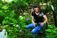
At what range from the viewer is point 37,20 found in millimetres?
5801

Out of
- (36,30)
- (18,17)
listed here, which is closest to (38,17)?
(36,30)

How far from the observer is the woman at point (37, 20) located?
18.6 feet

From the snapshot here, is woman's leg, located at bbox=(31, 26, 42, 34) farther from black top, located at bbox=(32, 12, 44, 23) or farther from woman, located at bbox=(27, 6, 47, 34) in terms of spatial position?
black top, located at bbox=(32, 12, 44, 23)

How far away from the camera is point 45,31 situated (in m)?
5.73

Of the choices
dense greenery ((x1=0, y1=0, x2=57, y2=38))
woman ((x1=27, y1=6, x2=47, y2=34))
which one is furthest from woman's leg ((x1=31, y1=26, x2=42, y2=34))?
dense greenery ((x1=0, y1=0, x2=57, y2=38))

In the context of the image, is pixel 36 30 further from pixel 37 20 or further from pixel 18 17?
pixel 18 17

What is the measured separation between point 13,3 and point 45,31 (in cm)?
156

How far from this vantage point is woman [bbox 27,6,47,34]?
5664 mm

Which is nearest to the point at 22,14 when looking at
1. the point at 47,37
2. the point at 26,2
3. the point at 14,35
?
the point at 26,2

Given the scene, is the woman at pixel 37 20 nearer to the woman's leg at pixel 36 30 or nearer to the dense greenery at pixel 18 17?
the woman's leg at pixel 36 30

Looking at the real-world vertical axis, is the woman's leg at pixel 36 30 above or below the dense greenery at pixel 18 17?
below

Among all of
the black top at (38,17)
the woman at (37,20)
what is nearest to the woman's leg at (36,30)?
the woman at (37,20)

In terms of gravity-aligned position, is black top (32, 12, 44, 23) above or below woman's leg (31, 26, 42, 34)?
above

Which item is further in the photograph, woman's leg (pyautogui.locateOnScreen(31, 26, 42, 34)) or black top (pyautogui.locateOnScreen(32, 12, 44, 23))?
black top (pyautogui.locateOnScreen(32, 12, 44, 23))
